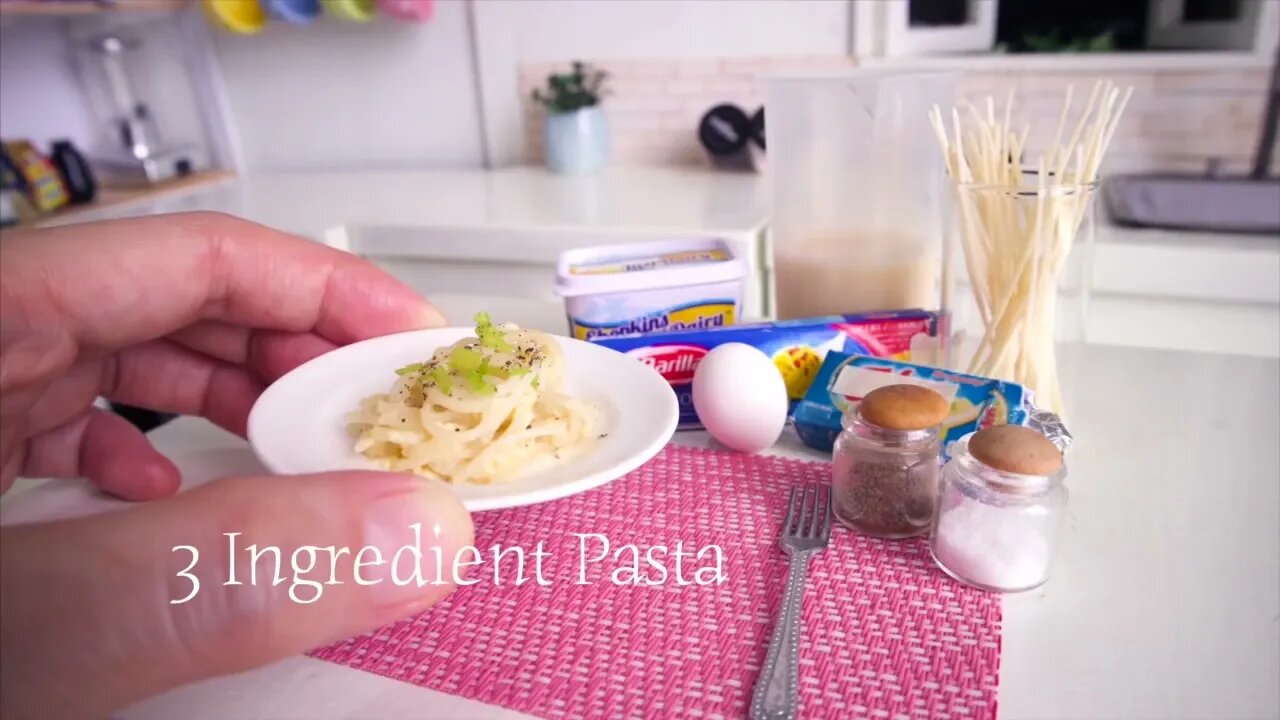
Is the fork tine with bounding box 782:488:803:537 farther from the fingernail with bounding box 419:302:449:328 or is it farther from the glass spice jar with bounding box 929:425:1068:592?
the fingernail with bounding box 419:302:449:328

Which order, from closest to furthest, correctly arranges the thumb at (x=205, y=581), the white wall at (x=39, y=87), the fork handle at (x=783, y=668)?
the thumb at (x=205, y=581), the fork handle at (x=783, y=668), the white wall at (x=39, y=87)

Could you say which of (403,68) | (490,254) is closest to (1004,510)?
(490,254)

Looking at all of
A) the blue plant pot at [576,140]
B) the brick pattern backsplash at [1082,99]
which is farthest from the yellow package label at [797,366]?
the blue plant pot at [576,140]

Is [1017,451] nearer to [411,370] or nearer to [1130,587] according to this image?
[1130,587]

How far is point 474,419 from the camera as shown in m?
0.51

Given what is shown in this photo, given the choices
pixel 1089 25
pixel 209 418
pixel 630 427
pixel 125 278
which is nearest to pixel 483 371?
pixel 630 427

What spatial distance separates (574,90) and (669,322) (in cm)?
112

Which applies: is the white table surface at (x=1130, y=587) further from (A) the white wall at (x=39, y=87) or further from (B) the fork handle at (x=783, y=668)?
(A) the white wall at (x=39, y=87)

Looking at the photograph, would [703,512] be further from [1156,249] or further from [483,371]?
[1156,249]

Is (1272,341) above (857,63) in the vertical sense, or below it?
below

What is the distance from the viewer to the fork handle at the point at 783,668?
376 mm

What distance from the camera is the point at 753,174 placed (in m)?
1.60

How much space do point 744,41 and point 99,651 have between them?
62.3 inches

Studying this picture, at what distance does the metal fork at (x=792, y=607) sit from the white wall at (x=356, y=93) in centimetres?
153
